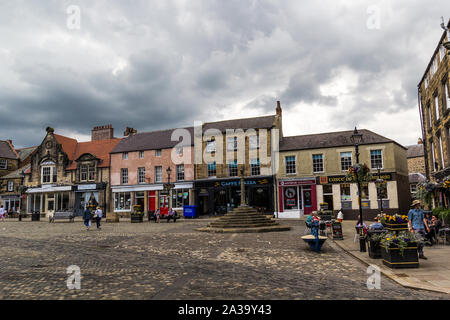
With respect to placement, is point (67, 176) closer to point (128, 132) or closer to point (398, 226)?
point (128, 132)

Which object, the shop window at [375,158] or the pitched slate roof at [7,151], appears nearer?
the shop window at [375,158]

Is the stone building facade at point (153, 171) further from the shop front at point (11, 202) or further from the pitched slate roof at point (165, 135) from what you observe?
the shop front at point (11, 202)

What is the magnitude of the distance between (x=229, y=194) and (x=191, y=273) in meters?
24.6

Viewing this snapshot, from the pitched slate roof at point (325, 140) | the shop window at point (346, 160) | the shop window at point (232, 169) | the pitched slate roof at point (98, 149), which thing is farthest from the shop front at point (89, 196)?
the shop window at point (346, 160)

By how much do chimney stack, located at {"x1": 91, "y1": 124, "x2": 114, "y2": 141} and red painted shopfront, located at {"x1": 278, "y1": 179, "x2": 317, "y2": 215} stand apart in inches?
991

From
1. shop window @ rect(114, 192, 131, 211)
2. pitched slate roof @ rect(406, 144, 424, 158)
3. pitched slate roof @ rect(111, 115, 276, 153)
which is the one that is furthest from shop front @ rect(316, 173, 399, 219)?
pitched slate roof @ rect(406, 144, 424, 158)

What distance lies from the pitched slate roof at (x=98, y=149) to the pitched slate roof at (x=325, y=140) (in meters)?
21.3

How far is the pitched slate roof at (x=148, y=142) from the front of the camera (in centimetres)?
3560

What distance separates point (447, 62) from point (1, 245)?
21.9 m

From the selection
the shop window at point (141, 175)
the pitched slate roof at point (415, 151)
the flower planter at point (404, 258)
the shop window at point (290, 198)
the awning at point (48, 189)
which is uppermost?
the pitched slate roof at point (415, 151)

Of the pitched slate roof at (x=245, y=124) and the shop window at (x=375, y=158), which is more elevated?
the pitched slate roof at (x=245, y=124)

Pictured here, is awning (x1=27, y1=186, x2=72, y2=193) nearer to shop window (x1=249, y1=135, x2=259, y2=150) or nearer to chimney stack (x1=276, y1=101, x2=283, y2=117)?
shop window (x1=249, y1=135, x2=259, y2=150)

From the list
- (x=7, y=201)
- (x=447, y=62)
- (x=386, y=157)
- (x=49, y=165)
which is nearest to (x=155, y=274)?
(x=447, y=62)

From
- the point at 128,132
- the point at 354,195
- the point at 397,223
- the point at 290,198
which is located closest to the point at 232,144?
the point at 290,198
